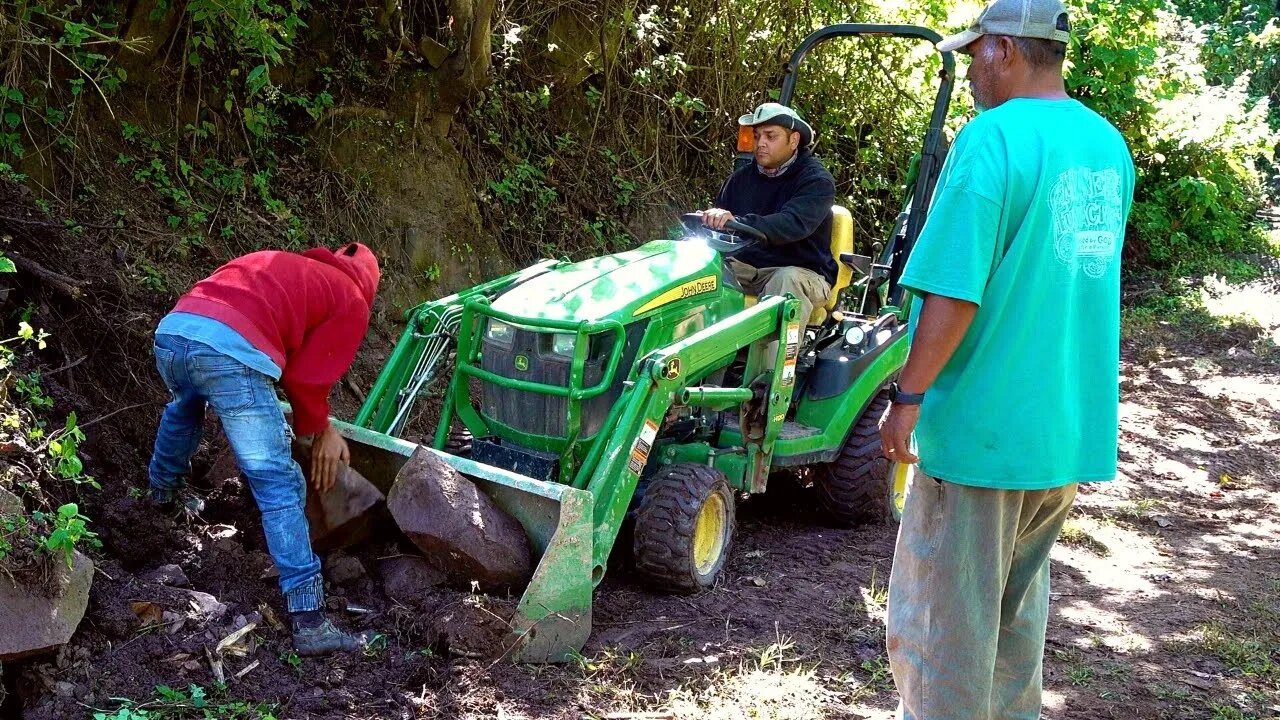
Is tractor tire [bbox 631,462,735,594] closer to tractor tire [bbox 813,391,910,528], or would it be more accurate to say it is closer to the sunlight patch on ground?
the sunlight patch on ground

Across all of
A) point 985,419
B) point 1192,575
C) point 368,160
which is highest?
point 368,160

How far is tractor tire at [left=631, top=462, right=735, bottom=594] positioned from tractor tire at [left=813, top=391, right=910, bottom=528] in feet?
3.70

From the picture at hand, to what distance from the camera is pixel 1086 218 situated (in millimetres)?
2912

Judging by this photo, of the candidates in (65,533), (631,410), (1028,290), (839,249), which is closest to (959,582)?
(1028,290)

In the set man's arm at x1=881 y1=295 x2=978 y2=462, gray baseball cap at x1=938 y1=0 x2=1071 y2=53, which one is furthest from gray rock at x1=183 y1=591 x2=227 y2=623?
gray baseball cap at x1=938 y1=0 x2=1071 y2=53

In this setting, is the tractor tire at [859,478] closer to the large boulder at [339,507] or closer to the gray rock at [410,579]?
the gray rock at [410,579]

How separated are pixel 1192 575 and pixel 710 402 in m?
2.58

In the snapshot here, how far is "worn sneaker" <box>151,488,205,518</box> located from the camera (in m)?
4.63

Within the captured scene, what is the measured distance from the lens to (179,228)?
261 inches

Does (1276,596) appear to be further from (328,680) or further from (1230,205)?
(1230,205)

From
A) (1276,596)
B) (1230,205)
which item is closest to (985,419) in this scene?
(1276,596)

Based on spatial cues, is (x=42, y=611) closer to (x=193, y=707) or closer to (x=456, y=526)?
(x=193, y=707)

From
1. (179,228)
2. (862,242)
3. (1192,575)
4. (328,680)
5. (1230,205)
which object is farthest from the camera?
(1230,205)

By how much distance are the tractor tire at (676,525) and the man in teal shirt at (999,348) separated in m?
1.66
